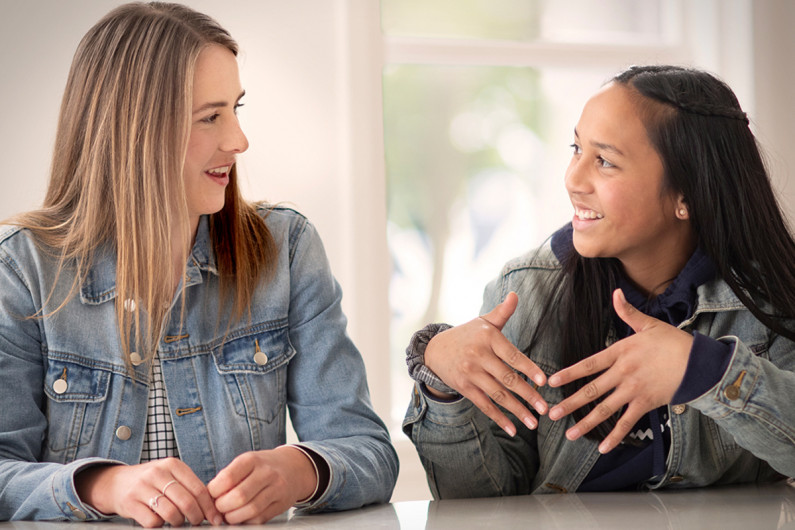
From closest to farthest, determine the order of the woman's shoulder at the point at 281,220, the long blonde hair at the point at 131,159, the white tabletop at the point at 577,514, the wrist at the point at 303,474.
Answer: the white tabletop at the point at 577,514, the wrist at the point at 303,474, the long blonde hair at the point at 131,159, the woman's shoulder at the point at 281,220

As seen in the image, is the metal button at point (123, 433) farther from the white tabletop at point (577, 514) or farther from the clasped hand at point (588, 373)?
the clasped hand at point (588, 373)

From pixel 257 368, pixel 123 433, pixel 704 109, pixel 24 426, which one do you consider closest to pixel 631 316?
pixel 704 109

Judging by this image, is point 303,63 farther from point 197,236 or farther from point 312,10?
point 197,236

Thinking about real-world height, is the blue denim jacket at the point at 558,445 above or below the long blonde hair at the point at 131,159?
below

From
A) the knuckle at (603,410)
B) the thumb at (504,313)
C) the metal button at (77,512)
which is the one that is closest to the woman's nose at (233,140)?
the thumb at (504,313)

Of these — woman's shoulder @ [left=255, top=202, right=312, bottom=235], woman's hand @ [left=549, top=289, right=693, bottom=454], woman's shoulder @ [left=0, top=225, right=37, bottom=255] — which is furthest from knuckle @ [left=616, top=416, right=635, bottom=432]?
woman's shoulder @ [left=0, top=225, right=37, bottom=255]

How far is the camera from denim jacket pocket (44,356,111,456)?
1.37 m

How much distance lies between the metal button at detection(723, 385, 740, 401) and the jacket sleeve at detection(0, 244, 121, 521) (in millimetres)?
912

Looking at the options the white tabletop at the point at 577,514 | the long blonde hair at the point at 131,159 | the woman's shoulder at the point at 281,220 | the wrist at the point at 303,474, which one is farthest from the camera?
the woman's shoulder at the point at 281,220

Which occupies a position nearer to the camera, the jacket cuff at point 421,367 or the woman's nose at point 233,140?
the jacket cuff at point 421,367

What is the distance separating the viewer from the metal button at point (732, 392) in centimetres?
122

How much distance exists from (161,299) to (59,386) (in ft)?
0.72

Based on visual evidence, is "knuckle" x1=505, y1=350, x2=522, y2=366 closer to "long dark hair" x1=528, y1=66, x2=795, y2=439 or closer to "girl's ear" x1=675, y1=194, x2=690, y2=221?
"long dark hair" x1=528, y1=66, x2=795, y2=439

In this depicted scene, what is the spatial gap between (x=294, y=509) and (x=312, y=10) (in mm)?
2029
